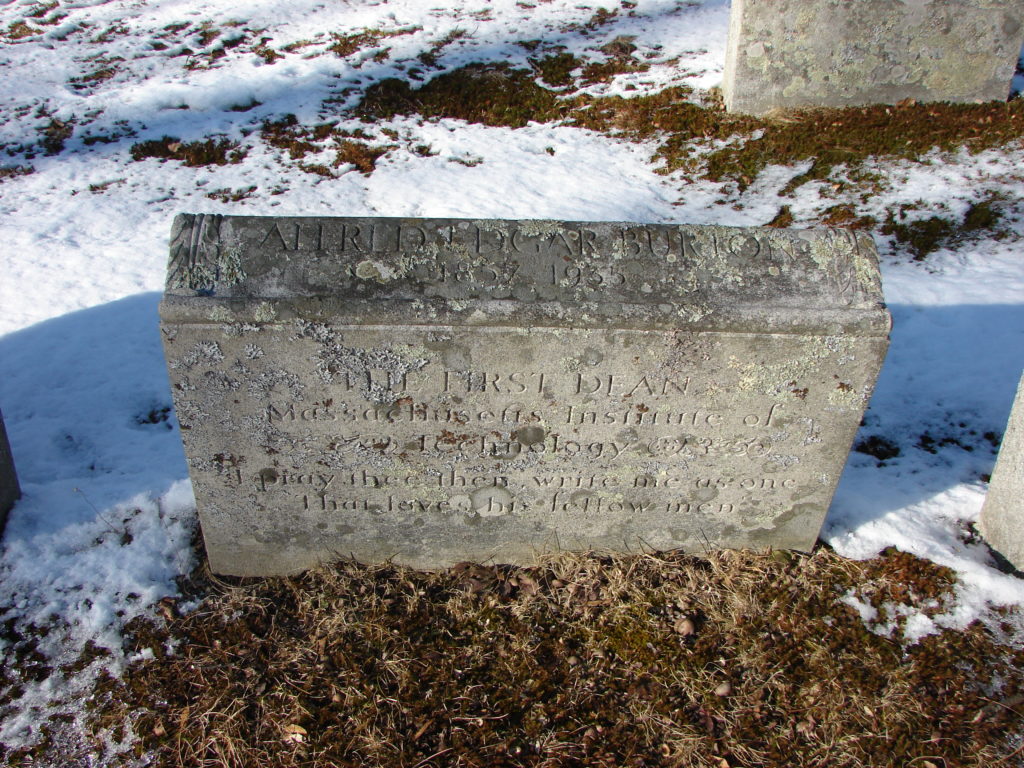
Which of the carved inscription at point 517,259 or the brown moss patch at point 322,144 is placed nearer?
the carved inscription at point 517,259

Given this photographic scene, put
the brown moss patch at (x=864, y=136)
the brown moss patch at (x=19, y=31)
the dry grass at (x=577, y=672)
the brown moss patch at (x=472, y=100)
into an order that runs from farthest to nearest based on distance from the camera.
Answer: the brown moss patch at (x=19, y=31)
the brown moss patch at (x=472, y=100)
the brown moss patch at (x=864, y=136)
the dry grass at (x=577, y=672)

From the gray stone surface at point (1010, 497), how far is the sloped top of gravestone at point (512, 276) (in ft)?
4.19

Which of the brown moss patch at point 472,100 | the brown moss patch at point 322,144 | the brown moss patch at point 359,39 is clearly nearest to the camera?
the brown moss patch at point 322,144

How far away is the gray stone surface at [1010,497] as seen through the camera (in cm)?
333

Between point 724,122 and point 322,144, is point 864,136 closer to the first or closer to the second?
point 724,122

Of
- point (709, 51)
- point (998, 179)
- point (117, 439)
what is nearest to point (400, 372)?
point (117, 439)

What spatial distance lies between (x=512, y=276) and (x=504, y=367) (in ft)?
1.17

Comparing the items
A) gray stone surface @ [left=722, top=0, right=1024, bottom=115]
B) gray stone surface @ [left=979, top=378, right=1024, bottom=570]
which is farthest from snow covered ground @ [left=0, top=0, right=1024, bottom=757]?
gray stone surface @ [left=722, top=0, right=1024, bottom=115]

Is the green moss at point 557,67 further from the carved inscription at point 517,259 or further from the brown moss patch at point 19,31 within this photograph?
the brown moss patch at point 19,31

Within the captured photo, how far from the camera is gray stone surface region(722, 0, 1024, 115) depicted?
6.93m

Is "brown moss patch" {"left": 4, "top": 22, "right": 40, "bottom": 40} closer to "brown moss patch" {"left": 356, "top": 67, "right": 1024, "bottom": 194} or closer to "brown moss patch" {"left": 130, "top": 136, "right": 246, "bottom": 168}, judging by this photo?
"brown moss patch" {"left": 130, "top": 136, "right": 246, "bottom": 168}

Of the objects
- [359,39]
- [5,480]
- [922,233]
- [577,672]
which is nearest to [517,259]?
[577,672]

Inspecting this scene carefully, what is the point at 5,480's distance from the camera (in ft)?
11.5

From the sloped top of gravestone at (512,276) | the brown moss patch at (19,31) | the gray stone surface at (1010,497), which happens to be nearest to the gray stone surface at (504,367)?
the sloped top of gravestone at (512,276)
